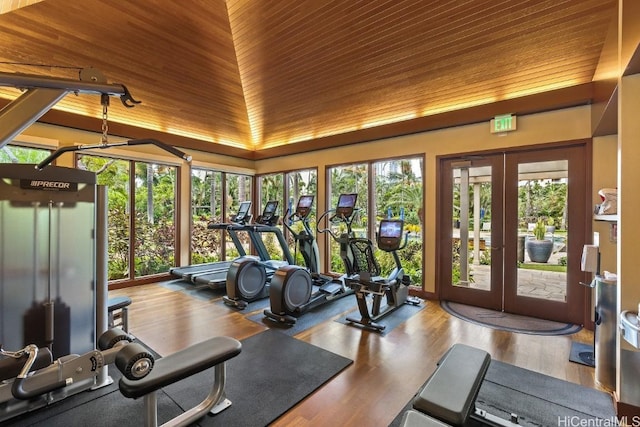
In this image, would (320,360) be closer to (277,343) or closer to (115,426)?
(277,343)

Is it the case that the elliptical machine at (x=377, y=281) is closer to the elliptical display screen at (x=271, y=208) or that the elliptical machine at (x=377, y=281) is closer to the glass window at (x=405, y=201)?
the glass window at (x=405, y=201)

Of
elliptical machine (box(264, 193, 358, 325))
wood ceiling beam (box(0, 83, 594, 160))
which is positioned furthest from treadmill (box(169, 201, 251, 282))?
wood ceiling beam (box(0, 83, 594, 160))

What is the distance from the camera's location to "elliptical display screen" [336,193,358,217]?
4.70 meters

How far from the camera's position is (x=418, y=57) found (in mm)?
4199

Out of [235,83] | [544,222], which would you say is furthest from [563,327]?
[235,83]

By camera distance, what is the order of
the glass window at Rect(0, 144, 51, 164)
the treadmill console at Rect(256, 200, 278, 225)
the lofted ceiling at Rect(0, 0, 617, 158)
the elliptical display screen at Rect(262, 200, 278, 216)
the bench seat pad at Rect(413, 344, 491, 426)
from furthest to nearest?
the elliptical display screen at Rect(262, 200, 278, 216) → the treadmill console at Rect(256, 200, 278, 225) → the glass window at Rect(0, 144, 51, 164) → the lofted ceiling at Rect(0, 0, 617, 158) → the bench seat pad at Rect(413, 344, 491, 426)

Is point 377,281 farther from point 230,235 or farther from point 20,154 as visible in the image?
point 20,154

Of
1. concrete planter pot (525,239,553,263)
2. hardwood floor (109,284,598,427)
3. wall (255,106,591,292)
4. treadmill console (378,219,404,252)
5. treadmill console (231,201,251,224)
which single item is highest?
wall (255,106,591,292)

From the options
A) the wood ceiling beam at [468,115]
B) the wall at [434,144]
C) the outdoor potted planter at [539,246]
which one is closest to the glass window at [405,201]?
the wall at [434,144]

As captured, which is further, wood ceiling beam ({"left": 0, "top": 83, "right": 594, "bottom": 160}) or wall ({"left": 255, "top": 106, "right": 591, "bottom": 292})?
wall ({"left": 255, "top": 106, "right": 591, "bottom": 292})

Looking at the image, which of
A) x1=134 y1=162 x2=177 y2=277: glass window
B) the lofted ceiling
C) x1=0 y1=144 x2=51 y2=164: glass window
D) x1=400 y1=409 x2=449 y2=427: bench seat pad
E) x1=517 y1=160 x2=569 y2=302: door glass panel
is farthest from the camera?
x1=134 y1=162 x2=177 y2=277: glass window
